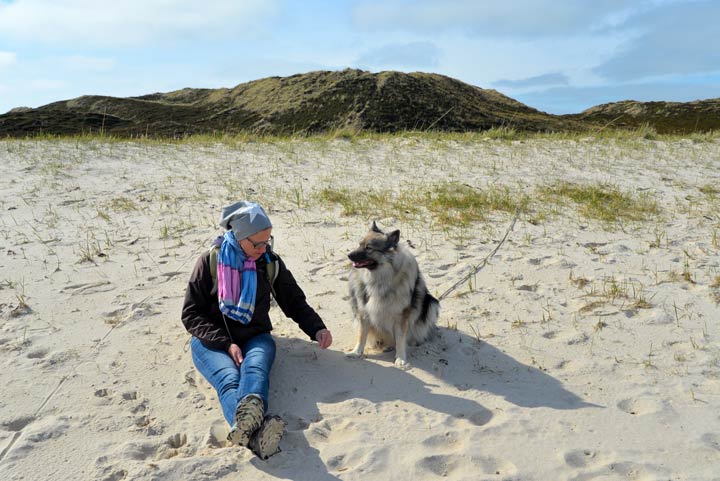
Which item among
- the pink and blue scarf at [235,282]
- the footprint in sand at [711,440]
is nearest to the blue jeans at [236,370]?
the pink and blue scarf at [235,282]

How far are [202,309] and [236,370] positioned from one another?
23.9 inches

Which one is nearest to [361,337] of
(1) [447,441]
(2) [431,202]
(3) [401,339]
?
(3) [401,339]

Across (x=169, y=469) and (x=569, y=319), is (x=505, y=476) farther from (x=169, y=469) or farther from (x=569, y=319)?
(x=569, y=319)

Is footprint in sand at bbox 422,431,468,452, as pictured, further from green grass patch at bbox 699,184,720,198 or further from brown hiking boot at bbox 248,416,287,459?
green grass patch at bbox 699,184,720,198

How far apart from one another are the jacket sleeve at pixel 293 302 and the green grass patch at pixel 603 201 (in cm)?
498

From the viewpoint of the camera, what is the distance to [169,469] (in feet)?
9.15

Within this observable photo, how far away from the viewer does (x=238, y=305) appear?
3633 millimetres

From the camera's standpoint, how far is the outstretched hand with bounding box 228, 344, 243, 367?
3502mm

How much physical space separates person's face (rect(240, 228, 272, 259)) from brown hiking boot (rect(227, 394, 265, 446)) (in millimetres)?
1122

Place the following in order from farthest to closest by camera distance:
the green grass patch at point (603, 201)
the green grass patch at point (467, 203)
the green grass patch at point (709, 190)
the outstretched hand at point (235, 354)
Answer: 1. the green grass patch at point (709, 190)
2. the green grass patch at point (603, 201)
3. the green grass patch at point (467, 203)
4. the outstretched hand at point (235, 354)

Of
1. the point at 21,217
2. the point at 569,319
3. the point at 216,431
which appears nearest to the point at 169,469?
the point at 216,431

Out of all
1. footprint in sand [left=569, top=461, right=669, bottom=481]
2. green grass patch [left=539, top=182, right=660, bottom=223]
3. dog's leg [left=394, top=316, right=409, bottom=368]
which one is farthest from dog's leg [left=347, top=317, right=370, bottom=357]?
green grass patch [left=539, top=182, right=660, bottom=223]

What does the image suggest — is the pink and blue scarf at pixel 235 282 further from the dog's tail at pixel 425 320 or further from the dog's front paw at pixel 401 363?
the dog's tail at pixel 425 320

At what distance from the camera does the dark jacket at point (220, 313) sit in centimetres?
365
